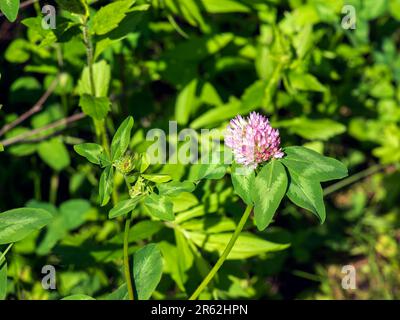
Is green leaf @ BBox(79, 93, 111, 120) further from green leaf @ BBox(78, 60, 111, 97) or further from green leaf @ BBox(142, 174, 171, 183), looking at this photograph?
green leaf @ BBox(142, 174, 171, 183)

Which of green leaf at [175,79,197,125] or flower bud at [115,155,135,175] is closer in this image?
flower bud at [115,155,135,175]

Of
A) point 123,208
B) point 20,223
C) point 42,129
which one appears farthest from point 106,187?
point 42,129

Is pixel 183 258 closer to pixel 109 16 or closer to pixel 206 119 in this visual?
pixel 206 119

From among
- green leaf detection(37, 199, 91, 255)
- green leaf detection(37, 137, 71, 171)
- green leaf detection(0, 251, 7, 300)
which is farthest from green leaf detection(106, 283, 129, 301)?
green leaf detection(37, 137, 71, 171)

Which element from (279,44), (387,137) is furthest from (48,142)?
(387,137)

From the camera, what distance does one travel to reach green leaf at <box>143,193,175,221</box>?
1.21m

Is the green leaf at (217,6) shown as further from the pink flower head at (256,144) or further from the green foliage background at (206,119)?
the pink flower head at (256,144)

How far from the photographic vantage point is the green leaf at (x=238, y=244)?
5.61 ft

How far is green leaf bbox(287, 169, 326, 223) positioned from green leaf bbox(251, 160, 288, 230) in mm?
33

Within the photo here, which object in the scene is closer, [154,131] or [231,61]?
[154,131]

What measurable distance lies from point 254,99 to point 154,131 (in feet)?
1.15

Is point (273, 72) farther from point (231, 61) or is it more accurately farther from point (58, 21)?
point (58, 21)

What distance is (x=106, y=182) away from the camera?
1229mm
